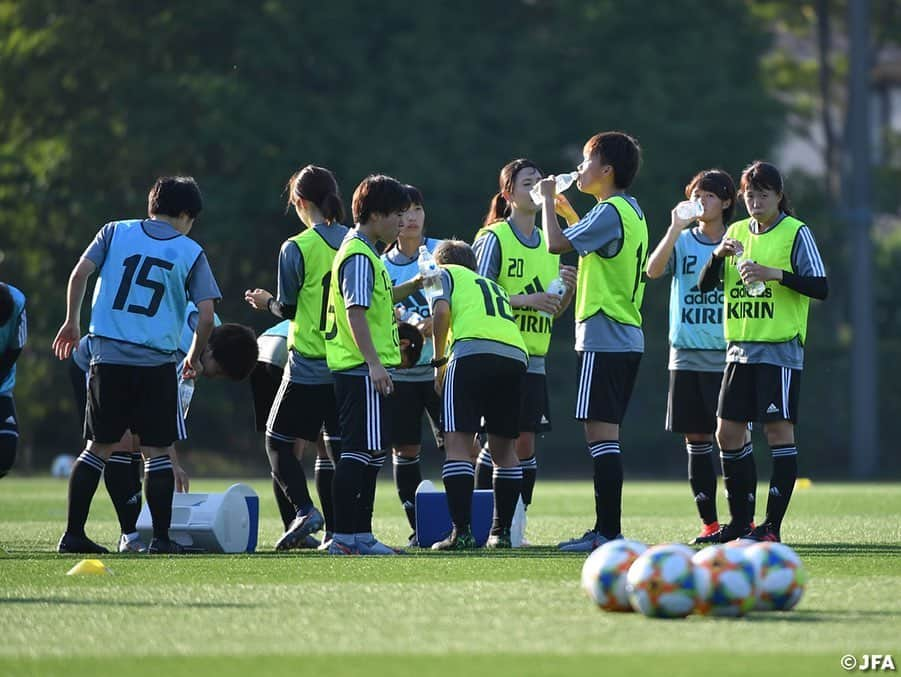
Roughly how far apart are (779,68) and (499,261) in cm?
2749

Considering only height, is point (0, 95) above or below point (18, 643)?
above

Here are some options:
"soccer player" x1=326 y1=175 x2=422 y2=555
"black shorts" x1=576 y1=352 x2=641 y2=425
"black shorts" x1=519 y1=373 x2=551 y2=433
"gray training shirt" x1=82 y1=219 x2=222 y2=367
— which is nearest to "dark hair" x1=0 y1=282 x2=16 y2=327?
"gray training shirt" x1=82 y1=219 x2=222 y2=367

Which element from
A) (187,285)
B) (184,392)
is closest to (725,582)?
(187,285)

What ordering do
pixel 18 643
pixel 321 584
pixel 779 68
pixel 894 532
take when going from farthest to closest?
pixel 779 68 → pixel 894 532 → pixel 321 584 → pixel 18 643

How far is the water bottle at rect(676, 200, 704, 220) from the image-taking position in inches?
396

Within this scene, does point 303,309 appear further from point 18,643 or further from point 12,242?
point 12,242

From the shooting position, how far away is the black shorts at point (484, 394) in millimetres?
9812

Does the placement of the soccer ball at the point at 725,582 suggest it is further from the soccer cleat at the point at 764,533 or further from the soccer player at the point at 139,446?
the soccer player at the point at 139,446

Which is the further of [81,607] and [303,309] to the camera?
[303,309]

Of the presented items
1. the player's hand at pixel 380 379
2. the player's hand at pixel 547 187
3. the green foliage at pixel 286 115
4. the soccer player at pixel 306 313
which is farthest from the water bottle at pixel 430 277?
the green foliage at pixel 286 115

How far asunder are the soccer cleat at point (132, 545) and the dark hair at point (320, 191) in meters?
2.18

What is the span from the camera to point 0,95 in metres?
30.3

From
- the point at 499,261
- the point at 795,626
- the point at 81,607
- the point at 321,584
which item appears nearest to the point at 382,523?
the point at 499,261

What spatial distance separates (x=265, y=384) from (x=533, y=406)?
1681 millimetres
